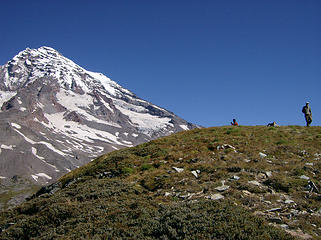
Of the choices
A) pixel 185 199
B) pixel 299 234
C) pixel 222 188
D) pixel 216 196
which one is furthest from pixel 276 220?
pixel 185 199

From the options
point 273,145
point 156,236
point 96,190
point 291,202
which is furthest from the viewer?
point 273,145

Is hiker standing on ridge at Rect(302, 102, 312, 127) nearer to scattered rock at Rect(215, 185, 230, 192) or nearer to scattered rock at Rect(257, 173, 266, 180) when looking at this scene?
scattered rock at Rect(257, 173, 266, 180)

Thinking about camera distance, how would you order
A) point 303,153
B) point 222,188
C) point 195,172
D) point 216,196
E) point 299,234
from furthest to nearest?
point 303,153 < point 195,172 < point 222,188 < point 216,196 < point 299,234

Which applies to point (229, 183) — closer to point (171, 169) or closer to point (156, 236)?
point (171, 169)

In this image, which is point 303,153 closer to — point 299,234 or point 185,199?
point 185,199

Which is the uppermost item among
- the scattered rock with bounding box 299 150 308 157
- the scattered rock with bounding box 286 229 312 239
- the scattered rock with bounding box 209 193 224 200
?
the scattered rock with bounding box 299 150 308 157

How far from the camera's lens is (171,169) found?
17.8 m

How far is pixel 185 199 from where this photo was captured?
13.2 metres

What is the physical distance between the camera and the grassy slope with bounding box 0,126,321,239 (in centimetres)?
1006

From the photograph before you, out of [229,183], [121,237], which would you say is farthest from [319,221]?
[121,237]

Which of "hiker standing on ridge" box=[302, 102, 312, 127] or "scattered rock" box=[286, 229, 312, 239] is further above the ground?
"hiker standing on ridge" box=[302, 102, 312, 127]

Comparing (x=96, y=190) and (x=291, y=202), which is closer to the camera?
(x=291, y=202)

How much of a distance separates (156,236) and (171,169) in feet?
26.7

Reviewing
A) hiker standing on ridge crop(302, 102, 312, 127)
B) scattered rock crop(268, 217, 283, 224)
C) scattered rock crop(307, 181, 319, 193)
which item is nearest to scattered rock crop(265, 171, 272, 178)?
scattered rock crop(307, 181, 319, 193)
